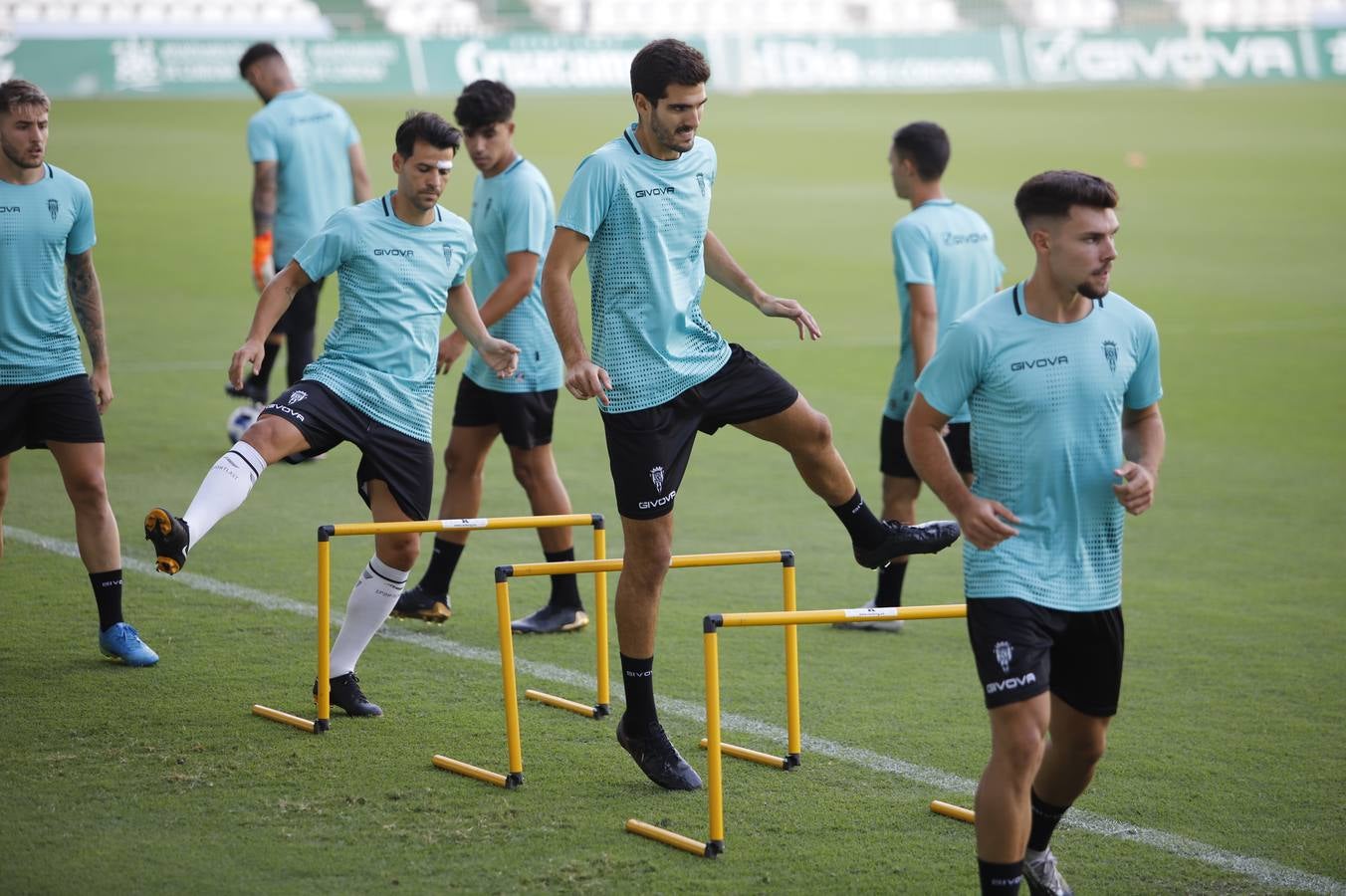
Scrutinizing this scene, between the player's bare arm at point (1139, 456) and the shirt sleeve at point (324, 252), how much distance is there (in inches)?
129

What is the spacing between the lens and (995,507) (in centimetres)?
468

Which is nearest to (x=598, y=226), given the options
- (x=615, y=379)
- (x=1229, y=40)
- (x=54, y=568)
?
(x=615, y=379)

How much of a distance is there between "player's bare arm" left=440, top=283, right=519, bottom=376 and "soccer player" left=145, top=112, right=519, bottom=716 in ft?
0.64

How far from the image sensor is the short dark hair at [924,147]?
Answer: 8.30m

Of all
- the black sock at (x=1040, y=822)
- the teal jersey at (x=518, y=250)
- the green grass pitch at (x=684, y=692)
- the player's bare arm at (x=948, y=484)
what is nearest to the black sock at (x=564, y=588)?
the green grass pitch at (x=684, y=692)

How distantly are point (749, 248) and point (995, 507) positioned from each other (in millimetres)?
18618

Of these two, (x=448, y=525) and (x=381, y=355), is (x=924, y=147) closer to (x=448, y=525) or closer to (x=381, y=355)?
(x=381, y=355)

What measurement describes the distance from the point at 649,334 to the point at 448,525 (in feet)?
3.98

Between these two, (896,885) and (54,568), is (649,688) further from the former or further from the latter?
(54,568)

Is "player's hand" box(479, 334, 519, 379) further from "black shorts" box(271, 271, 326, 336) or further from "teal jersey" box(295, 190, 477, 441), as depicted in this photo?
"black shorts" box(271, 271, 326, 336)

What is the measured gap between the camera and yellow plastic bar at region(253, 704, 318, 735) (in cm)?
668

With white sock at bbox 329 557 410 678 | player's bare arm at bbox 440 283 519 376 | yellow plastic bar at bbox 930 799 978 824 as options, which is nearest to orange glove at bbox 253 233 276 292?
player's bare arm at bbox 440 283 519 376

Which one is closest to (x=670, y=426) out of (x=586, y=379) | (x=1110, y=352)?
(x=586, y=379)

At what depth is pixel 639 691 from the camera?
619 cm
